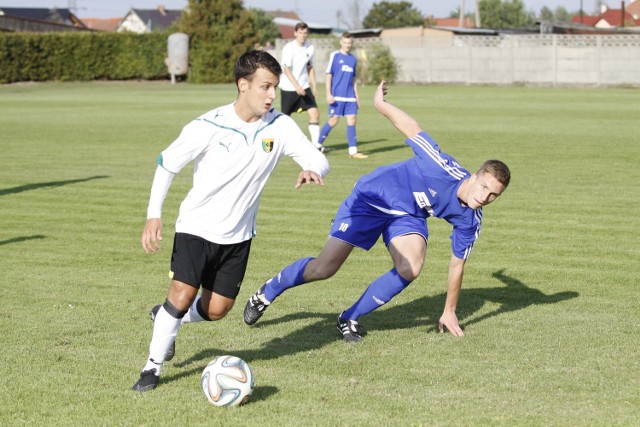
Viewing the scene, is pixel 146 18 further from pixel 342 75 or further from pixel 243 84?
pixel 243 84

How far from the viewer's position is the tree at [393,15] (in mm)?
127688

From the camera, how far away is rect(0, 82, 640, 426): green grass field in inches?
221

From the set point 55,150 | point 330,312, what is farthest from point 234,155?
point 55,150

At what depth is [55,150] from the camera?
20.8 m

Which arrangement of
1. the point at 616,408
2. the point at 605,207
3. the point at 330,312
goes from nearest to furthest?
the point at 616,408, the point at 330,312, the point at 605,207

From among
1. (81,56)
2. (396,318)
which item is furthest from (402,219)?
(81,56)

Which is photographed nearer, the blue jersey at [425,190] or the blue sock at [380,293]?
the blue jersey at [425,190]

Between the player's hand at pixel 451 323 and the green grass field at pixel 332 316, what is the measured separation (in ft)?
0.25

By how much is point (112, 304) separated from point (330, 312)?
1.84 meters

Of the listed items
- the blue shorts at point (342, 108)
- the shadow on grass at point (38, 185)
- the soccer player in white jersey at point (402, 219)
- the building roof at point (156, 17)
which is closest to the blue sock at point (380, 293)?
the soccer player in white jersey at point (402, 219)

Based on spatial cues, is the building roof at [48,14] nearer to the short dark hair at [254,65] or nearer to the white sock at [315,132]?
the white sock at [315,132]

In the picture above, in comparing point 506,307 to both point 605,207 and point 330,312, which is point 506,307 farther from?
point 605,207

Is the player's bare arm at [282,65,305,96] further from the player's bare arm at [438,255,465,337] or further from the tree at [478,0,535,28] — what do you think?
the tree at [478,0,535,28]

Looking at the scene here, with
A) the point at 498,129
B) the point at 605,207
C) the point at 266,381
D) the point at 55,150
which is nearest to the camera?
the point at 266,381
